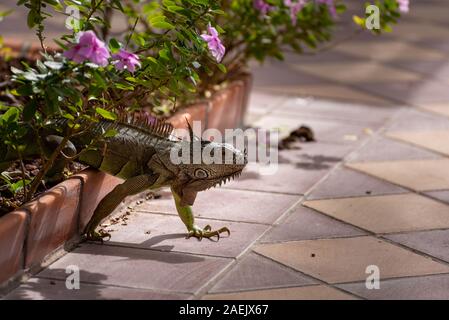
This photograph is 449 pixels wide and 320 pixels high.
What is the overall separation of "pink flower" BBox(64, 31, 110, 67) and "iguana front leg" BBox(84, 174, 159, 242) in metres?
0.93

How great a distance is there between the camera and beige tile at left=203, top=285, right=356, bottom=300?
4199 mm

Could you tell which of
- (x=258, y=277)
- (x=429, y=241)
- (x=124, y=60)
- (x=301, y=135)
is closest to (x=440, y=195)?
(x=429, y=241)

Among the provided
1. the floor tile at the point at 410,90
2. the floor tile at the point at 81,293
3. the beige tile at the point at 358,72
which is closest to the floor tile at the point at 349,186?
the floor tile at the point at 81,293

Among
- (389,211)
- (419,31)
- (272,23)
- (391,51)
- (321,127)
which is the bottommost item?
(389,211)

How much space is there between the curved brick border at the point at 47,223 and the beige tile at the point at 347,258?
0.91 metres

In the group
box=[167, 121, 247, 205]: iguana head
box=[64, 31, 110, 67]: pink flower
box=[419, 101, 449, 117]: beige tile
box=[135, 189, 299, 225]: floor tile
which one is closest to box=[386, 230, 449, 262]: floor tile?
box=[135, 189, 299, 225]: floor tile

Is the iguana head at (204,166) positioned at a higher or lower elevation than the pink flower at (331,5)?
lower

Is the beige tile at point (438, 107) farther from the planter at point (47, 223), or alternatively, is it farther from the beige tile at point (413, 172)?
the planter at point (47, 223)

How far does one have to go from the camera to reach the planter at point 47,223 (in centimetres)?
418

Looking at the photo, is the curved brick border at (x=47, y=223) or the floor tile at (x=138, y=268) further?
the floor tile at (x=138, y=268)

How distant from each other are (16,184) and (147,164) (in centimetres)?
68

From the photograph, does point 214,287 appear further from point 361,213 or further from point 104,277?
point 361,213

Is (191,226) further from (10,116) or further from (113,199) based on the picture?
(10,116)

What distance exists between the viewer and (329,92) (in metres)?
8.58
